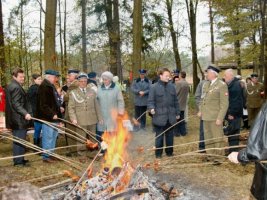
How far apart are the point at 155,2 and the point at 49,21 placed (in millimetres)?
14254

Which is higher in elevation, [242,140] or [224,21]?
[224,21]

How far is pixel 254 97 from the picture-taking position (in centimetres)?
1262

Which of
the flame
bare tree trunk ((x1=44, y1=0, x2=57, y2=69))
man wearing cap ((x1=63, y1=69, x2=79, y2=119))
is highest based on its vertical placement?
bare tree trunk ((x1=44, y1=0, x2=57, y2=69))

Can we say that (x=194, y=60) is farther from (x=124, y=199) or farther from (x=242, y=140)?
(x=124, y=199)

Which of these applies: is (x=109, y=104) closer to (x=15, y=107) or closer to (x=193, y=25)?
(x=15, y=107)

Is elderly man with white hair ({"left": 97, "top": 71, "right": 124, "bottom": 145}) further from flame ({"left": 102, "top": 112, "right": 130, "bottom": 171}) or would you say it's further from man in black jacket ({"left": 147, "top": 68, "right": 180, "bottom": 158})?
flame ({"left": 102, "top": 112, "right": 130, "bottom": 171})

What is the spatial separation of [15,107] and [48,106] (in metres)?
0.76

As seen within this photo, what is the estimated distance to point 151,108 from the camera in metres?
8.63

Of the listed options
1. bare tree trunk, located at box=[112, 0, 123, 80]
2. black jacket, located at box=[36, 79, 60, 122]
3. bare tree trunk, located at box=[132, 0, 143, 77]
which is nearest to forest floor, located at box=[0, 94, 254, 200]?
black jacket, located at box=[36, 79, 60, 122]

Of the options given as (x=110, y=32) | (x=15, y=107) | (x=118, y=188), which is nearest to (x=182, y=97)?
(x=15, y=107)

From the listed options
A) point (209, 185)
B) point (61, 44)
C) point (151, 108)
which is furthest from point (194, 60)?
point (209, 185)

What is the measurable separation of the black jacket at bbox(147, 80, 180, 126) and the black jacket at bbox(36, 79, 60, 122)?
2105 mm

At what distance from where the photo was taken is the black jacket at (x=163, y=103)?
8625 millimetres

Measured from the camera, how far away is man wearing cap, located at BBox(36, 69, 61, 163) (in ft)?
27.3
